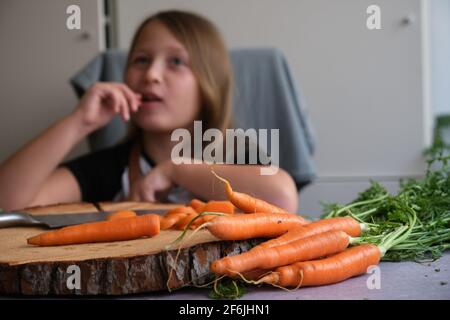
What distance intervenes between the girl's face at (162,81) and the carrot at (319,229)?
685 mm

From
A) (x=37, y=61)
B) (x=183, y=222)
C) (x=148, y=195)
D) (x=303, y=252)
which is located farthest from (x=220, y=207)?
(x=37, y=61)

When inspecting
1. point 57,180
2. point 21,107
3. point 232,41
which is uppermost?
point 232,41

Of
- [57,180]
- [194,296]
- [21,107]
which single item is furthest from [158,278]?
[21,107]

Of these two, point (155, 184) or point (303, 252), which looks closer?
point (303, 252)

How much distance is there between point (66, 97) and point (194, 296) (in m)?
1.38

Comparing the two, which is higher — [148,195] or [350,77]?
[350,77]

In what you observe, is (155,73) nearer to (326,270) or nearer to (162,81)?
(162,81)

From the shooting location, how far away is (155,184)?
42.4 inches

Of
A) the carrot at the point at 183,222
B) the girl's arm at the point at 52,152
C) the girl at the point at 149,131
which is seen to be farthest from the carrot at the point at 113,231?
the girl's arm at the point at 52,152

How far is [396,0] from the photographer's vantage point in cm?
154

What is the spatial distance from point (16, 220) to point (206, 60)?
28.8 inches

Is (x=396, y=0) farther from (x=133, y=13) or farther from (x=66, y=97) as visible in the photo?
(x=66, y=97)

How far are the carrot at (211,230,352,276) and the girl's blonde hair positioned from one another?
805 mm

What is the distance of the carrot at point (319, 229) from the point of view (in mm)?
535
